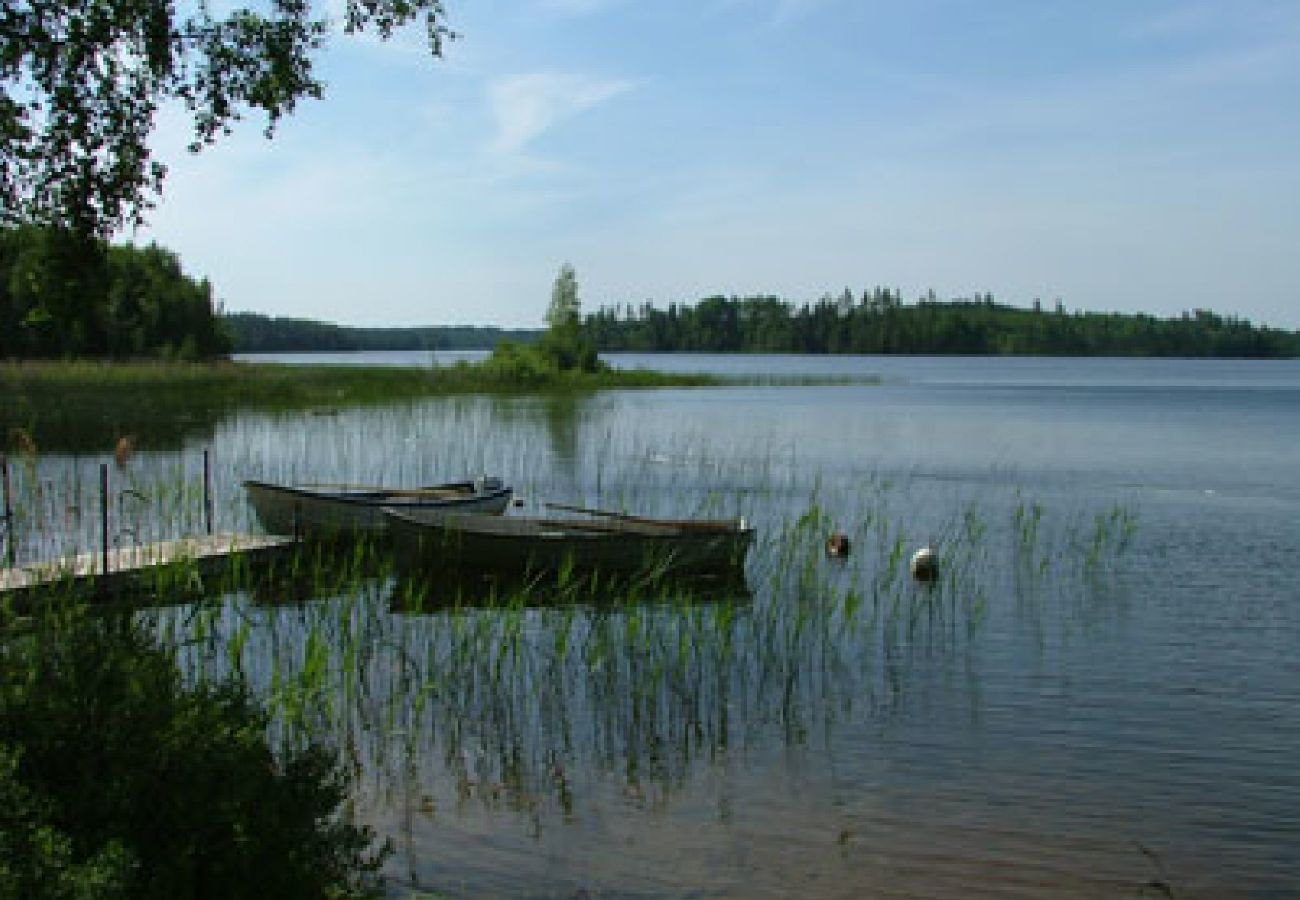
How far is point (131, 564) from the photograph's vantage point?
15047 millimetres

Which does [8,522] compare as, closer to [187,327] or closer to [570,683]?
[570,683]

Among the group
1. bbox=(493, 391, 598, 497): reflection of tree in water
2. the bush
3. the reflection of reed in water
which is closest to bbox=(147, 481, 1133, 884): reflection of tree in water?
the reflection of reed in water

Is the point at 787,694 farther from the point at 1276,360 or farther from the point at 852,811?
the point at 1276,360

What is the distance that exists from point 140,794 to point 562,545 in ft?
39.4

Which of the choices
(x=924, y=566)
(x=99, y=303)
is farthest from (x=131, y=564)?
(x=924, y=566)

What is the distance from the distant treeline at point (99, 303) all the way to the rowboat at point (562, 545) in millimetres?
5758

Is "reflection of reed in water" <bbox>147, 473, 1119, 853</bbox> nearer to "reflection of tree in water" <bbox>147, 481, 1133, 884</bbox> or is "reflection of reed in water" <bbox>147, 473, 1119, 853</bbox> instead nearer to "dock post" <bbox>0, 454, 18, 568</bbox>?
"reflection of tree in water" <bbox>147, 481, 1133, 884</bbox>

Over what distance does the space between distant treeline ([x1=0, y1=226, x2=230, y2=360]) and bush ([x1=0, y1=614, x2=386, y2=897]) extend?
3217mm

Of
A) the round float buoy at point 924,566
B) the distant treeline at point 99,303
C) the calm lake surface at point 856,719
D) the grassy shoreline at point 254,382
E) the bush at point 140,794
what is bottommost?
the calm lake surface at point 856,719

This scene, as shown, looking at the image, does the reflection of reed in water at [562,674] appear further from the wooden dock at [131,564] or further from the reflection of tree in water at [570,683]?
the wooden dock at [131,564]

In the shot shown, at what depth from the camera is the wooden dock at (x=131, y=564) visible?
523 inches

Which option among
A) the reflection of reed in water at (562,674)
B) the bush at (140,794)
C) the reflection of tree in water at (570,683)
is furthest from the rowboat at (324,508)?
the bush at (140,794)

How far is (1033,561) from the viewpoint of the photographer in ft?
63.5

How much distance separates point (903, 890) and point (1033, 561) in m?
12.6
